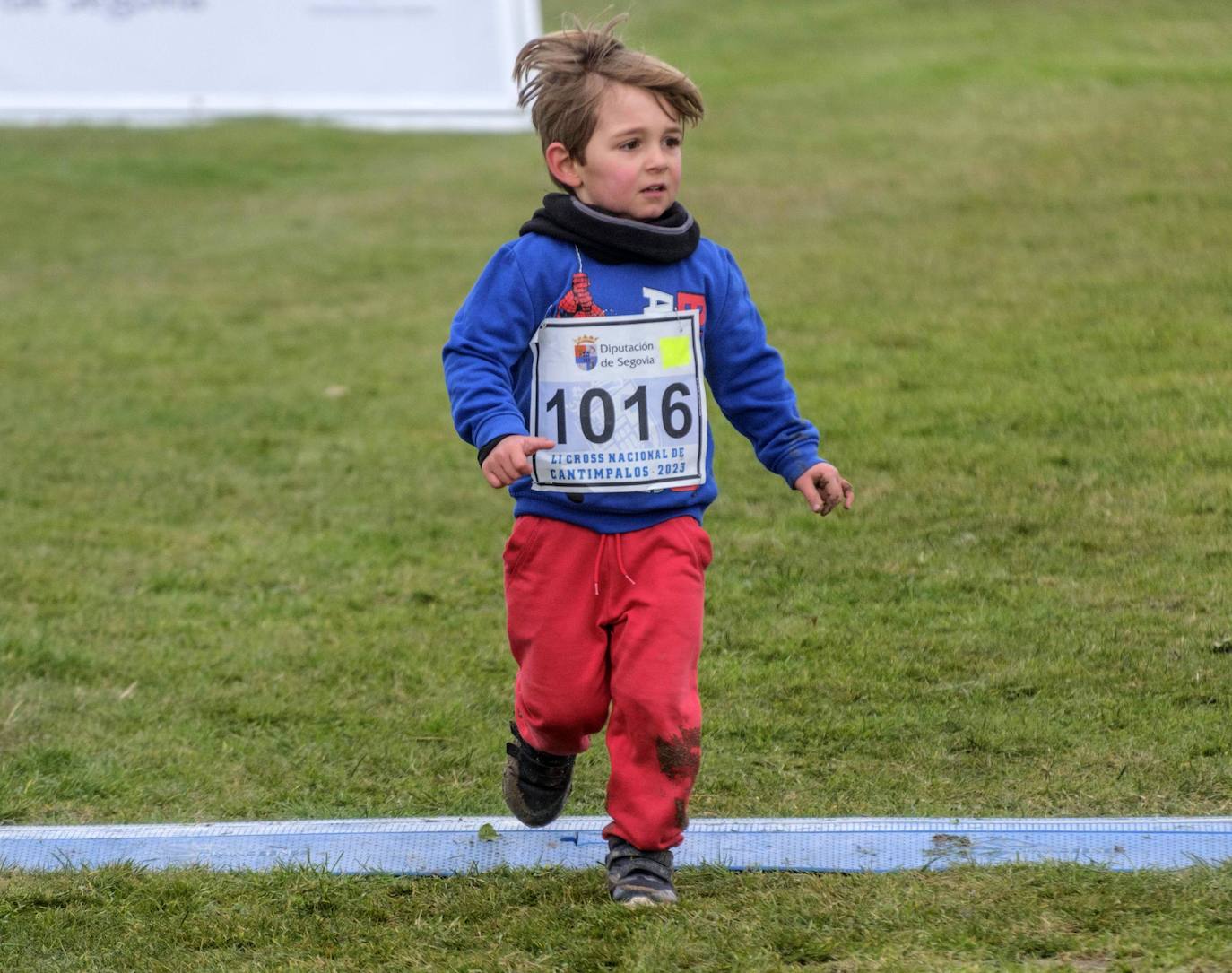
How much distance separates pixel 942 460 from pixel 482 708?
2.72 meters

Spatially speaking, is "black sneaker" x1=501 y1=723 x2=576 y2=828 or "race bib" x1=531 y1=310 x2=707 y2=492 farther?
"black sneaker" x1=501 y1=723 x2=576 y2=828

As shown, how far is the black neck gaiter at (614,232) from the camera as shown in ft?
11.1

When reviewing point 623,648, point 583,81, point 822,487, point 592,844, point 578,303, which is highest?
point 583,81

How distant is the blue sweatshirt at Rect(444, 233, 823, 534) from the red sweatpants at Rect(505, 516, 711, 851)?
0.05 meters

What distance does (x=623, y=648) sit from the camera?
3.37 metres

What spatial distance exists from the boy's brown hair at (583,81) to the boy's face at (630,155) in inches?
0.7

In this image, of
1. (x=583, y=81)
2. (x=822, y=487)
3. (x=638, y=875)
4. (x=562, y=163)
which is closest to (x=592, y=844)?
(x=638, y=875)

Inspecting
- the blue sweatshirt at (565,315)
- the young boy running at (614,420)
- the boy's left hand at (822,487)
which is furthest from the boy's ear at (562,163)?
the boy's left hand at (822,487)

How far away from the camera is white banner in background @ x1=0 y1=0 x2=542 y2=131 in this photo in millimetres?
17156

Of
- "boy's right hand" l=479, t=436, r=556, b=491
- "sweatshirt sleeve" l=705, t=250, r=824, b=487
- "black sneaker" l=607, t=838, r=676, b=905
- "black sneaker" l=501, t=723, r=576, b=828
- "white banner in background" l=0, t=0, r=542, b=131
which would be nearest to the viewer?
"boy's right hand" l=479, t=436, r=556, b=491

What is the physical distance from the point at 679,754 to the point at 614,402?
2.33ft

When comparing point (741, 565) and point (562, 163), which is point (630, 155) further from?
point (741, 565)

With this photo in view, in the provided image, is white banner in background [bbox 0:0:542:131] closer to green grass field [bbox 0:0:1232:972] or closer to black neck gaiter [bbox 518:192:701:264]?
green grass field [bbox 0:0:1232:972]

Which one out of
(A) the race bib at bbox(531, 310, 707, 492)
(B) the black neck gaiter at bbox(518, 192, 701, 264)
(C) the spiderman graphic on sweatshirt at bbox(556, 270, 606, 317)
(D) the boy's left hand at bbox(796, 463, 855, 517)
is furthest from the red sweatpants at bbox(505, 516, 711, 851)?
(B) the black neck gaiter at bbox(518, 192, 701, 264)
